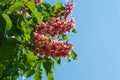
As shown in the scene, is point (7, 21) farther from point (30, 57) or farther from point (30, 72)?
point (30, 72)

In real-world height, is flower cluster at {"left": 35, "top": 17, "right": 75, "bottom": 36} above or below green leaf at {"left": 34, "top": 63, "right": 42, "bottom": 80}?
above

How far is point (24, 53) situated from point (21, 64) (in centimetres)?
18

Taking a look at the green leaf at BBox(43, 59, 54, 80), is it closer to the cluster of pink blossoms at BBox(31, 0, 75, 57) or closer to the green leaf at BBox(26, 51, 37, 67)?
the green leaf at BBox(26, 51, 37, 67)

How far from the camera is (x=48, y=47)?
3287mm

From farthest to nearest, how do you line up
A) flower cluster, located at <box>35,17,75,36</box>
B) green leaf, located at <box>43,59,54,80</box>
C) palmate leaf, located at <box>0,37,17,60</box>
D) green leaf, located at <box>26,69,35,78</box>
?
1. green leaf, located at <box>26,69,35,78</box>
2. green leaf, located at <box>43,59,54,80</box>
3. flower cluster, located at <box>35,17,75,36</box>
4. palmate leaf, located at <box>0,37,17,60</box>

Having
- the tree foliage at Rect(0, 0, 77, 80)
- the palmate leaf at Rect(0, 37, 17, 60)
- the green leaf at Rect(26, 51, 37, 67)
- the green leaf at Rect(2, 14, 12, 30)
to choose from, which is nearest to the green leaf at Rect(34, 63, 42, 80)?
the tree foliage at Rect(0, 0, 77, 80)

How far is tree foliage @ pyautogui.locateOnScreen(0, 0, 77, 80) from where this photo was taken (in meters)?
3.31

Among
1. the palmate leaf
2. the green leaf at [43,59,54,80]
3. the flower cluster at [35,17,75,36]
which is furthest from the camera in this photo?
the green leaf at [43,59,54,80]

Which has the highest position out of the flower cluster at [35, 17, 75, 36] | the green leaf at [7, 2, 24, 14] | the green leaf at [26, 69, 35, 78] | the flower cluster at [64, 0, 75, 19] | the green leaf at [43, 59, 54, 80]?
the flower cluster at [64, 0, 75, 19]

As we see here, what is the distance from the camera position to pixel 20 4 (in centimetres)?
335

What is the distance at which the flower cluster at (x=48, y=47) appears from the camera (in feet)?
10.8

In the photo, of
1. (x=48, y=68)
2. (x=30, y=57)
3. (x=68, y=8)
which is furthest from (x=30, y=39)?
(x=68, y=8)

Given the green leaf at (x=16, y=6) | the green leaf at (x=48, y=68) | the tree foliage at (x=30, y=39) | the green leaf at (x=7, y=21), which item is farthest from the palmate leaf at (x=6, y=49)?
the green leaf at (x=48, y=68)

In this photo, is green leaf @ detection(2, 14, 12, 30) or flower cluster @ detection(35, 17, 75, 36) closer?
green leaf @ detection(2, 14, 12, 30)
